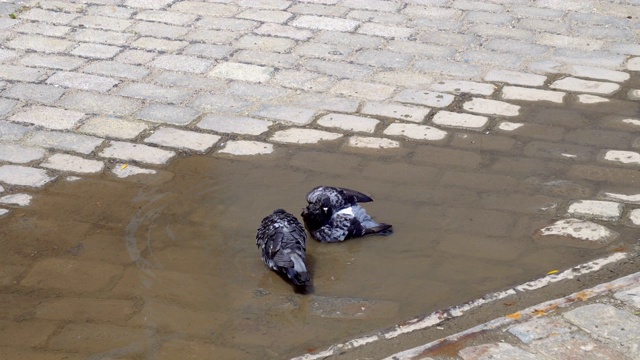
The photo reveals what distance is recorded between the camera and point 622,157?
6.66 m

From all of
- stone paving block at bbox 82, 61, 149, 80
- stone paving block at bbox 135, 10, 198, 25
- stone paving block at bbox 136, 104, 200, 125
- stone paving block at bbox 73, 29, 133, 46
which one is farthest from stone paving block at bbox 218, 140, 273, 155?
stone paving block at bbox 135, 10, 198, 25

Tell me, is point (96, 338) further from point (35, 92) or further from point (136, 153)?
point (35, 92)

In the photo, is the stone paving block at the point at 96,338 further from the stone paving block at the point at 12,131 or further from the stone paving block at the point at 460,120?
the stone paving block at the point at 460,120

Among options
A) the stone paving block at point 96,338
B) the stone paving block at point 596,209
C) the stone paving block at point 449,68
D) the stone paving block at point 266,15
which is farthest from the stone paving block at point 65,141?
the stone paving block at point 596,209

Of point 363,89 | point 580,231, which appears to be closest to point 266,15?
point 363,89

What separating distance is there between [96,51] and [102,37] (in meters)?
0.34

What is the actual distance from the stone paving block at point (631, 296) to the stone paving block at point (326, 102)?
118 inches

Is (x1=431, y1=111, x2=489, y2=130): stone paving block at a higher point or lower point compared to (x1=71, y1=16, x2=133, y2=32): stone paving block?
lower

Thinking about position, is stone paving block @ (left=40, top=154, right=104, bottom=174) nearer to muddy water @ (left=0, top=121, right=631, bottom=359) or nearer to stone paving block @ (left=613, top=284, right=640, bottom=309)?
muddy water @ (left=0, top=121, right=631, bottom=359)

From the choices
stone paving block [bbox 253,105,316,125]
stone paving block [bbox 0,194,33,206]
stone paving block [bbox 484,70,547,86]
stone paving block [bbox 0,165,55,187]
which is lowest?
stone paving block [bbox 0,194,33,206]

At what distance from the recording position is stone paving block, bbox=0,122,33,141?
7094 millimetres

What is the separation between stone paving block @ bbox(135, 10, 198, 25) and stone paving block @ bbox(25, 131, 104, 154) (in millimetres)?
2405

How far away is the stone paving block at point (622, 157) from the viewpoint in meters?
6.60

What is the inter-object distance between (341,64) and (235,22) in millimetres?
1427
